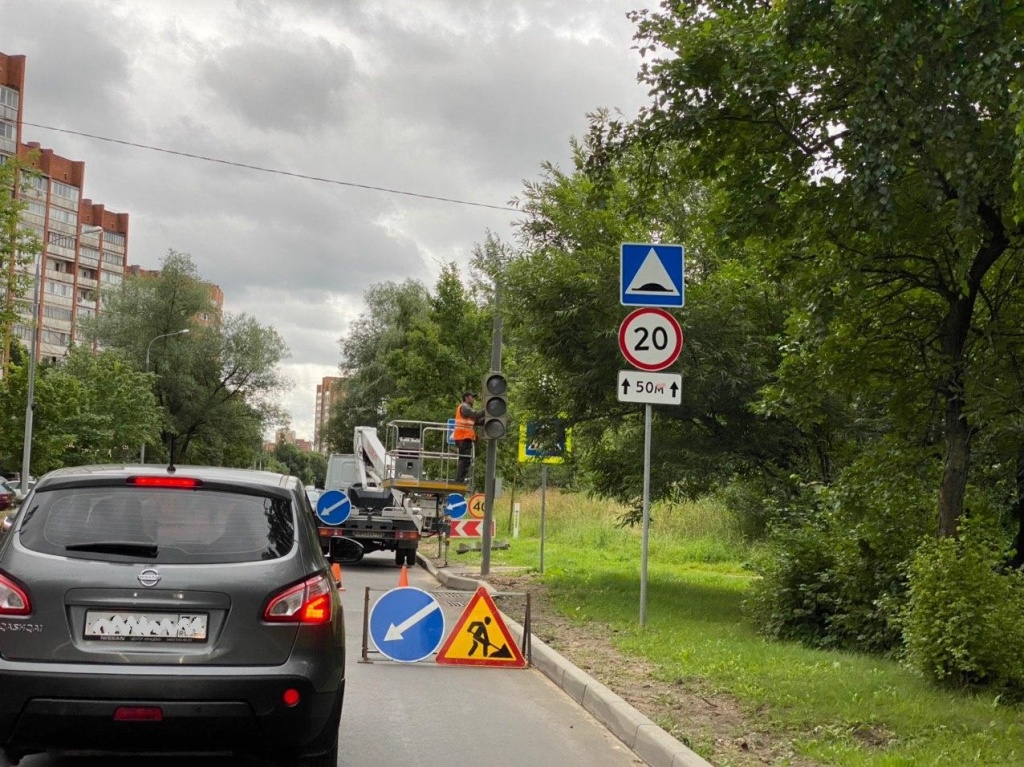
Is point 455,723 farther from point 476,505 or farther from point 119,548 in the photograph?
point 476,505

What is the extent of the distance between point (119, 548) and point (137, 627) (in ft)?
1.26

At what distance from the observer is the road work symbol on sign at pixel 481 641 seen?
10.4 m

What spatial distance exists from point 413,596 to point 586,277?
675cm

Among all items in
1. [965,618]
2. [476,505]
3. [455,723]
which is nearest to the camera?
[455,723]

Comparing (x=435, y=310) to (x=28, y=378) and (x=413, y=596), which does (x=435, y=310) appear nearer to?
(x=28, y=378)

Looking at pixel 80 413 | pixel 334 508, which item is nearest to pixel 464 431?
pixel 334 508

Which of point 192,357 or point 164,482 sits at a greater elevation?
point 192,357

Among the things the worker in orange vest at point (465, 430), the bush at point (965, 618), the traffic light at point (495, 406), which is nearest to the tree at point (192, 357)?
the worker in orange vest at point (465, 430)

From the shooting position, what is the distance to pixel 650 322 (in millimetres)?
12500

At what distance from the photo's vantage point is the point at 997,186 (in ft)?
28.6

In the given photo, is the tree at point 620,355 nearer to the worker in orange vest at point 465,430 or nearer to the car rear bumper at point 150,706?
the worker in orange vest at point 465,430

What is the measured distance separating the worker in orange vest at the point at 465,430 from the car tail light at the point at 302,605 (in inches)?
549

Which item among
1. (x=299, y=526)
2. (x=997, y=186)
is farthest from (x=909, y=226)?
(x=299, y=526)

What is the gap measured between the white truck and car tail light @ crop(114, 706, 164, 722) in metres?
15.8
